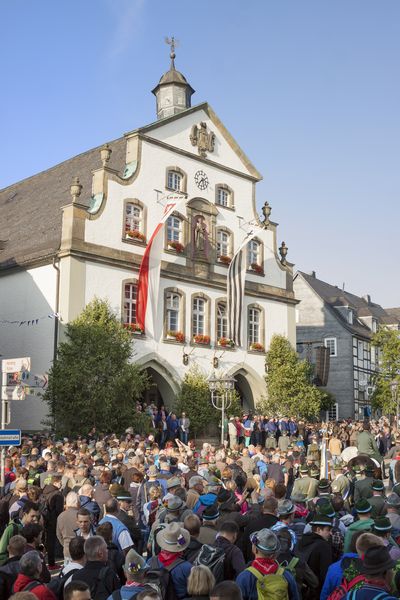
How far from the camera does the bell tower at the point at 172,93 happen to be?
1555 inches

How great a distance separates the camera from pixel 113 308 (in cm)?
3005

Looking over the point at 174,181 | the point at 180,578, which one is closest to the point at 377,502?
the point at 180,578

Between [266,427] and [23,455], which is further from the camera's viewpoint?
[266,427]

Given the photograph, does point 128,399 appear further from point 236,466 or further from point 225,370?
point 236,466

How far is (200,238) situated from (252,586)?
2929 cm

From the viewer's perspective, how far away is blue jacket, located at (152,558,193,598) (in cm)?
593

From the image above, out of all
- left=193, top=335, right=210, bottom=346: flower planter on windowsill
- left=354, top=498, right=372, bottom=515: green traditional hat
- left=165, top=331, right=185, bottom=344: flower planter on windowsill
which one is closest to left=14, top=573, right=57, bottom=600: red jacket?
left=354, top=498, right=372, bottom=515: green traditional hat

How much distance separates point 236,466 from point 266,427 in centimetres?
1695

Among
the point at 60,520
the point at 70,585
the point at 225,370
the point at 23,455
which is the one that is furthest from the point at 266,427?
the point at 70,585

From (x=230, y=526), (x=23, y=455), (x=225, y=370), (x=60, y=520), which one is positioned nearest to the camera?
(x=230, y=526)

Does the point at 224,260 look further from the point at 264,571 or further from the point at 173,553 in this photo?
the point at 264,571

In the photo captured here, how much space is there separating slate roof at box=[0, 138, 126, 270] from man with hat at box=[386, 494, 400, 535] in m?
22.9

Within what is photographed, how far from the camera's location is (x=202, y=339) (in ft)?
110

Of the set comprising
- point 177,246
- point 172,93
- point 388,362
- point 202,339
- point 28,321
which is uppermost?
point 172,93
